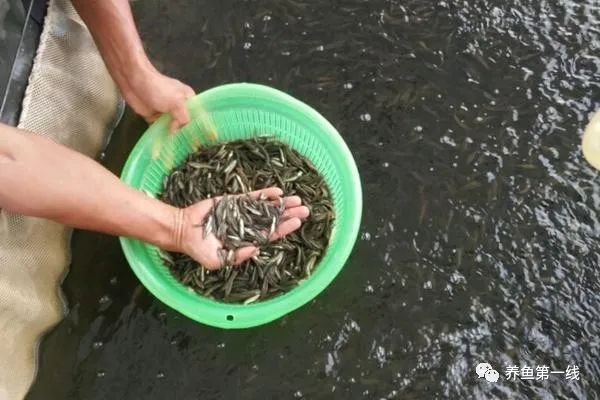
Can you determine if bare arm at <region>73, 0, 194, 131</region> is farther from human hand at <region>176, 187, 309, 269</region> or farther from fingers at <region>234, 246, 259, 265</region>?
fingers at <region>234, 246, 259, 265</region>

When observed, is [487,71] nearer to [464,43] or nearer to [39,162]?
[464,43]

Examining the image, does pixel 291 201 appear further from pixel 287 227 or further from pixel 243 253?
pixel 243 253

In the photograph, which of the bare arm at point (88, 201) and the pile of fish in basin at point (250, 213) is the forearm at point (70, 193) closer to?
the bare arm at point (88, 201)

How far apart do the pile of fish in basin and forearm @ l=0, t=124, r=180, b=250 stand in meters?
0.16

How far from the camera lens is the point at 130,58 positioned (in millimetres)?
2145

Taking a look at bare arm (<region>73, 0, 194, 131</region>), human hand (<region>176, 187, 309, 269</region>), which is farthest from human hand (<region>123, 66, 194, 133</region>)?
human hand (<region>176, 187, 309, 269</region>)

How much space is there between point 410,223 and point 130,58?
1.13 m

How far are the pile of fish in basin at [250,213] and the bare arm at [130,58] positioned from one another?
0.20m

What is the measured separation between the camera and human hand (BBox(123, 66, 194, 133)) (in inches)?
83.8

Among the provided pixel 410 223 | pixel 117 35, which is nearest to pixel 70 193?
pixel 117 35

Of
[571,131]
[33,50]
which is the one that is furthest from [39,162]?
[571,131]

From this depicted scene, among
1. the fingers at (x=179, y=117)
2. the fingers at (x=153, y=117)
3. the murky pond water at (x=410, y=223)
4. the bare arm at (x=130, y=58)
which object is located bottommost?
the murky pond water at (x=410, y=223)

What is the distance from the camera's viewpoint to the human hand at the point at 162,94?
2129mm

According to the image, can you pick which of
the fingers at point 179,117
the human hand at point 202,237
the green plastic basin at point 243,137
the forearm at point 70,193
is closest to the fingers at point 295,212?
the human hand at point 202,237
